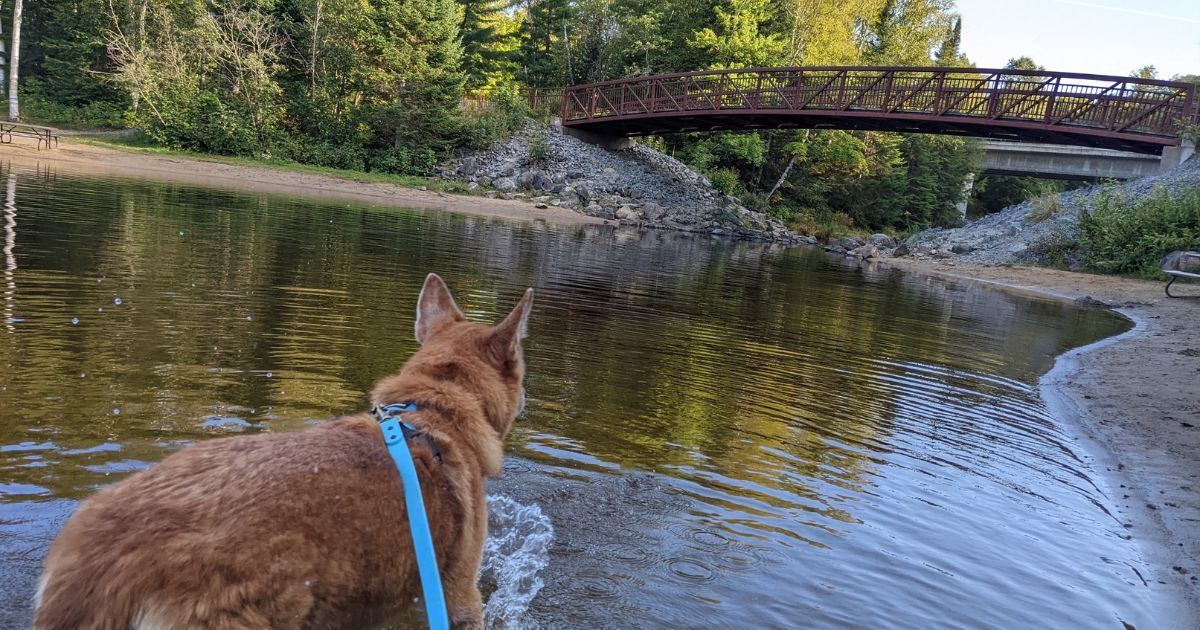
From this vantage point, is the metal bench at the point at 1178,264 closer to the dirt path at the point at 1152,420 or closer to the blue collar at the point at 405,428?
the dirt path at the point at 1152,420

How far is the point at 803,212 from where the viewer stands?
194 feet

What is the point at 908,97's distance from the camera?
4012 cm

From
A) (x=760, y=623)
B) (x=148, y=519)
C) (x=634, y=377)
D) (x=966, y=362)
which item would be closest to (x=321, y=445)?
(x=148, y=519)

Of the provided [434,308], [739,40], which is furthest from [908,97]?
[434,308]

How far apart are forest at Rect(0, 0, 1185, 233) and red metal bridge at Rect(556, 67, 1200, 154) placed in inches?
258

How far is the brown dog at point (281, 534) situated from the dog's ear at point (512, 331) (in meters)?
0.05

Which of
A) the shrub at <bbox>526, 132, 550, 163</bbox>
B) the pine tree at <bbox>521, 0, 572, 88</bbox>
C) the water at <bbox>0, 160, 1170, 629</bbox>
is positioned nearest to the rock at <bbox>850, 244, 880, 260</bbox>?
the shrub at <bbox>526, 132, 550, 163</bbox>

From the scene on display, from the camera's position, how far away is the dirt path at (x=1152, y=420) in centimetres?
588

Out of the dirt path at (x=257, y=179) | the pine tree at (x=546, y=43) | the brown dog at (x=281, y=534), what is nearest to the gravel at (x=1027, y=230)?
the dirt path at (x=257, y=179)

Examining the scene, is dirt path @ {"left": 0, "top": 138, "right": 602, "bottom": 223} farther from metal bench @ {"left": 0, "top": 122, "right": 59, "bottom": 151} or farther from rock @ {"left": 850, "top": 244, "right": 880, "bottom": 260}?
rock @ {"left": 850, "top": 244, "right": 880, "bottom": 260}

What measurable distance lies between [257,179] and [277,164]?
4836mm

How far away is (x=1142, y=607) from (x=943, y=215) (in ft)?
232

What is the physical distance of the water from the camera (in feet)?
15.7

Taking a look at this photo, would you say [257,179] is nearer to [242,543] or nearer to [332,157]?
[332,157]
